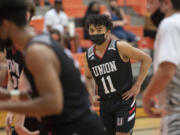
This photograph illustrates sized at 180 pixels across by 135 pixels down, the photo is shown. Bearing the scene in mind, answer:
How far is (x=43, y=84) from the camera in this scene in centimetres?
199

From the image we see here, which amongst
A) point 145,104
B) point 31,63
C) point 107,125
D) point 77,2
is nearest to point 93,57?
point 107,125

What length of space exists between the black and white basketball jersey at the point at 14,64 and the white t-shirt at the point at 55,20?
4868 mm

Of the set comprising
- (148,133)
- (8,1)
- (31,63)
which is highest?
(8,1)

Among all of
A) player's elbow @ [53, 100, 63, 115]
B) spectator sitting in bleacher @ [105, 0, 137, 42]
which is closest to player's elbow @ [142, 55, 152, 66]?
player's elbow @ [53, 100, 63, 115]

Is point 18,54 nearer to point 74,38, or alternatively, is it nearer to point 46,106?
point 46,106

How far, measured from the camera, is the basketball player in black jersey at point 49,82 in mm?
1993

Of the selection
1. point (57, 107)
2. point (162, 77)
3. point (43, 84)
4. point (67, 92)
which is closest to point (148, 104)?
point (162, 77)

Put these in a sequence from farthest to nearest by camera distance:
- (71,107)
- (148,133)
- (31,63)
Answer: (148,133) → (71,107) → (31,63)

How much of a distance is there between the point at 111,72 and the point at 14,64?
1121 millimetres

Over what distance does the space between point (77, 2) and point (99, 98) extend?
735cm

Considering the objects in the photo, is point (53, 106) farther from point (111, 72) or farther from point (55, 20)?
point (55, 20)

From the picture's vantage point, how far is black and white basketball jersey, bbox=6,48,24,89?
3.69 m

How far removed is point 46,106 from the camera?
2012 millimetres

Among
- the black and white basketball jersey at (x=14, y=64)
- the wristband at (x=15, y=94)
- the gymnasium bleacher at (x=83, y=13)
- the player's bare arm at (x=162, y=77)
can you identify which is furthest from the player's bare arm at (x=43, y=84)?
the gymnasium bleacher at (x=83, y=13)
